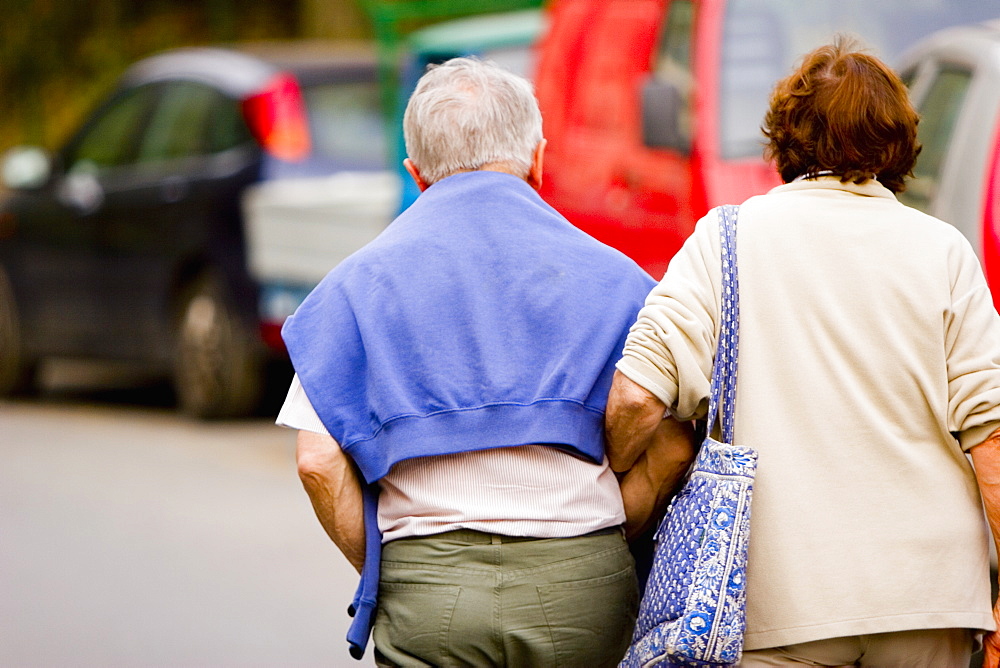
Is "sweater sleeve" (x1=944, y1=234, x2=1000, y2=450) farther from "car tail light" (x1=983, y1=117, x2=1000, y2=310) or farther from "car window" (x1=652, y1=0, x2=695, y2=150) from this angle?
"car window" (x1=652, y1=0, x2=695, y2=150)

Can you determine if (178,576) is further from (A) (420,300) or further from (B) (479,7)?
(B) (479,7)

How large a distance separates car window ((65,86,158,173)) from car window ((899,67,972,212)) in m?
6.12

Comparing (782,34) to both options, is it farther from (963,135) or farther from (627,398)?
(627,398)

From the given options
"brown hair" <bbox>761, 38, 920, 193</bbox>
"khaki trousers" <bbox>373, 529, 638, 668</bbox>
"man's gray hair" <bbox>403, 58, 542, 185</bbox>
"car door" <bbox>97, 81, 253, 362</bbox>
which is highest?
"brown hair" <bbox>761, 38, 920, 193</bbox>

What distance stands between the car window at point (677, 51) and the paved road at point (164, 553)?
243 cm

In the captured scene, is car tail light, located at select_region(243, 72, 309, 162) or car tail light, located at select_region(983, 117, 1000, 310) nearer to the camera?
car tail light, located at select_region(983, 117, 1000, 310)

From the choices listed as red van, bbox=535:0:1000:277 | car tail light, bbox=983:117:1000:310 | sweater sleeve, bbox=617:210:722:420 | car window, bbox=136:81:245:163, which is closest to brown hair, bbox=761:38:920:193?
sweater sleeve, bbox=617:210:722:420

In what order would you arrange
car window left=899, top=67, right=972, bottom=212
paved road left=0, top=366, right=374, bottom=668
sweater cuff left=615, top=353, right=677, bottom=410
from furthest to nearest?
1. paved road left=0, top=366, right=374, bottom=668
2. car window left=899, top=67, right=972, bottom=212
3. sweater cuff left=615, top=353, right=677, bottom=410

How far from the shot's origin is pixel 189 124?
9.59m

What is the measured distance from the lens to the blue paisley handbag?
2676 millimetres

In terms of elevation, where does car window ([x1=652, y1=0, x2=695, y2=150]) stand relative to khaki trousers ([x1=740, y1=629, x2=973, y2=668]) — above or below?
above

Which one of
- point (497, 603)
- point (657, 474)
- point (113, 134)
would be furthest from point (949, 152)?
point (113, 134)

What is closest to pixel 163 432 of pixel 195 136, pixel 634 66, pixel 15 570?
pixel 195 136

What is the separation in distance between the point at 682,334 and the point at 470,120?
63 centimetres
